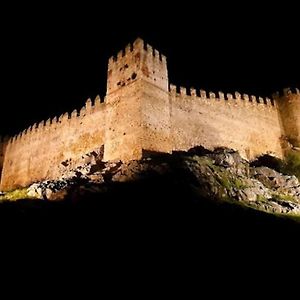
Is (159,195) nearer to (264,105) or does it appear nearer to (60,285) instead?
(60,285)

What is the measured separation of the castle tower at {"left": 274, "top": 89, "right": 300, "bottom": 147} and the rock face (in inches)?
221

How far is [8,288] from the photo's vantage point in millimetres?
13984

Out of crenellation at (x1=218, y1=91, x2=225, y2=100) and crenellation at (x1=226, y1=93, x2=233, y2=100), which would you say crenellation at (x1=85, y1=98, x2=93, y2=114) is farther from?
crenellation at (x1=226, y1=93, x2=233, y2=100)

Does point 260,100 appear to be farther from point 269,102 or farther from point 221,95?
point 221,95

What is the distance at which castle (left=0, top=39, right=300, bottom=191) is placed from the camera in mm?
28041

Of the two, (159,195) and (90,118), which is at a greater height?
(90,118)

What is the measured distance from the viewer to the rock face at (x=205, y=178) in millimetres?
24328

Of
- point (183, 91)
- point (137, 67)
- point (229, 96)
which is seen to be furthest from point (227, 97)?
point (137, 67)

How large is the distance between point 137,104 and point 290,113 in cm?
1405

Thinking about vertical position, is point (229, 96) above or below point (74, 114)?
above

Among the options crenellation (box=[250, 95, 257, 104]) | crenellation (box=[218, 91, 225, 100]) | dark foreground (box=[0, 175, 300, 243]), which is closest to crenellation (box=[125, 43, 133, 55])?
crenellation (box=[218, 91, 225, 100])

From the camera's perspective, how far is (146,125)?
89.7 feet

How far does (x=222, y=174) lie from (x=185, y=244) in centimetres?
928

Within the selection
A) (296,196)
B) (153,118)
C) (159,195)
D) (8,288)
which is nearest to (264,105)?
(296,196)
